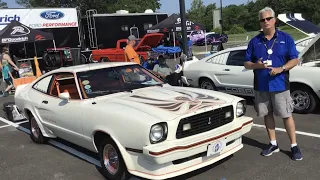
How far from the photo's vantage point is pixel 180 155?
3703 millimetres

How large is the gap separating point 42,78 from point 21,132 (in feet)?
5.52

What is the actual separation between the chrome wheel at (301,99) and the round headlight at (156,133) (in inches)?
157

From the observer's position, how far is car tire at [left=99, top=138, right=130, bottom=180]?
13.3 ft

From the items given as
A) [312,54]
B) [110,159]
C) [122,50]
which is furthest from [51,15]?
[110,159]

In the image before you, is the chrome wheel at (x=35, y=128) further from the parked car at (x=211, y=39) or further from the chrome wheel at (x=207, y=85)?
the parked car at (x=211, y=39)

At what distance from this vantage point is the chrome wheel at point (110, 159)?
4180mm

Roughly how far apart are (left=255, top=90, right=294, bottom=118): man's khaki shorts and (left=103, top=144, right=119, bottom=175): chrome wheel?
188cm

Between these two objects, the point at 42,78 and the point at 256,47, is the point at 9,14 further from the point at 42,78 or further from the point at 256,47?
the point at 256,47

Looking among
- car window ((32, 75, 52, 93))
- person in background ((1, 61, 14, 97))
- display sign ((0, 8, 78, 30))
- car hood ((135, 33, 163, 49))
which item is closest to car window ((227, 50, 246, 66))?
car window ((32, 75, 52, 93))

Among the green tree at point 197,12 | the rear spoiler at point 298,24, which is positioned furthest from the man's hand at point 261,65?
the green tree at point 197,12

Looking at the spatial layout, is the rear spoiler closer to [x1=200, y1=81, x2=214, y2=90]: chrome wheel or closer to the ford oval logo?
[x1=200, y1=81, x2=214, y2=90]: chrome wheel

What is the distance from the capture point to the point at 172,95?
4633 millimetres

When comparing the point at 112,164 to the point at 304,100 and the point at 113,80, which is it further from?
the point at 304,100

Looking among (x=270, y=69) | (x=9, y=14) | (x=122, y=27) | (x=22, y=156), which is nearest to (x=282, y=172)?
(x=270, y=69)
